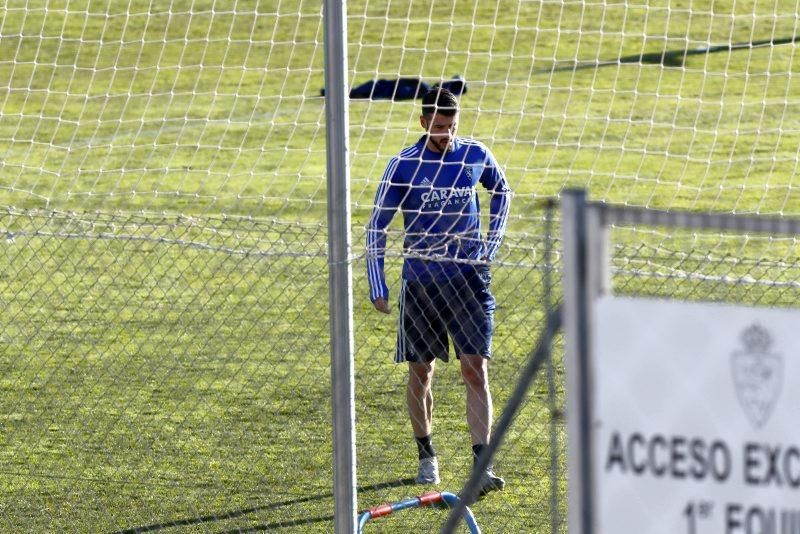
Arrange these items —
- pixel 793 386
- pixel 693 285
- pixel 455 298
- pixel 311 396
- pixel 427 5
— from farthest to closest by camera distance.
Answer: pixel 427 5
pixel 693 285
pixel 311 396
pixel 455 298
pixel 793 386

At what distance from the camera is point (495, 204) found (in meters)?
6.72

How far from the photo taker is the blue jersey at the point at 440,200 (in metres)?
6.60

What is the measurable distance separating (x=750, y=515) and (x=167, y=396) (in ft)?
19.0

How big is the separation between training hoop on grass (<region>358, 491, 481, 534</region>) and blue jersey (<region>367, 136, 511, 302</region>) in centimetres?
99

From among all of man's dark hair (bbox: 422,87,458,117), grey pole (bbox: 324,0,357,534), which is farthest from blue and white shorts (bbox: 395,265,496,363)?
grey pole (bbox: 324,0,357,534)

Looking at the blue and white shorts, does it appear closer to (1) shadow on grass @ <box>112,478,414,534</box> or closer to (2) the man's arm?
(2) the man's arm

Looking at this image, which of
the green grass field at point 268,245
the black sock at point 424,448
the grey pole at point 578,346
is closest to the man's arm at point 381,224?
the green grass field at point 268,245

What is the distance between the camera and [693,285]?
940 centimetres

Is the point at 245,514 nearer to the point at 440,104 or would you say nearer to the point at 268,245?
the point at 440,104

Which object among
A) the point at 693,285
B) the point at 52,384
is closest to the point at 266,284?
the point at 52,384

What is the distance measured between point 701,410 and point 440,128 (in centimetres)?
385

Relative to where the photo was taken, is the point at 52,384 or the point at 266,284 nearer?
the point at 52,384

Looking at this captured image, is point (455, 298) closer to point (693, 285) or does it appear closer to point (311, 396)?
point (311, 396)

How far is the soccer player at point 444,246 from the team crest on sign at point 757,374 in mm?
3593
